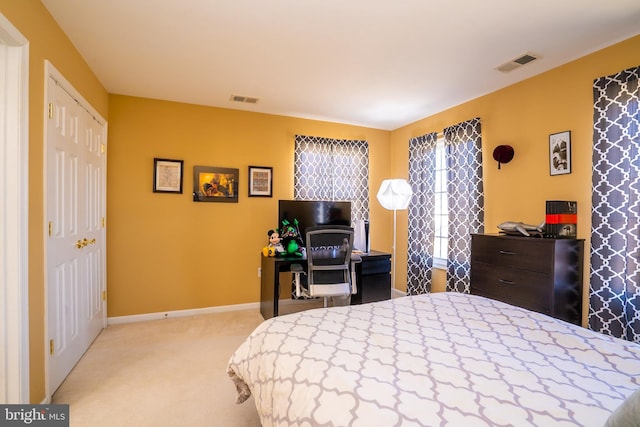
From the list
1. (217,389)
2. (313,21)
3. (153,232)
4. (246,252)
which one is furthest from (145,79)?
(217,389)

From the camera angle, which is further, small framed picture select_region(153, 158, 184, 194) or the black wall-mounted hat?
small framed picture select_region(153, 158, 184, 194)

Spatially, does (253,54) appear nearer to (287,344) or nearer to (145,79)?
(145,79)

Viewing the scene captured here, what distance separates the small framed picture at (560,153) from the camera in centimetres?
264

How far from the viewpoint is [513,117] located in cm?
310

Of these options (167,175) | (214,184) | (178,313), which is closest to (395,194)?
(214,184)

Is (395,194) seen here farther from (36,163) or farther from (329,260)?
(36,163)

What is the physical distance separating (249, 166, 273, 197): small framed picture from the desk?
0.84 m

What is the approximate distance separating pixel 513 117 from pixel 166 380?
3791 millimetres

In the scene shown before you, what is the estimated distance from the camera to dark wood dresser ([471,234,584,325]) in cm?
237

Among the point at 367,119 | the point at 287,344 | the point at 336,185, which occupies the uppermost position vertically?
the point at 367,119

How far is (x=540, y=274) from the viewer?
242 cm

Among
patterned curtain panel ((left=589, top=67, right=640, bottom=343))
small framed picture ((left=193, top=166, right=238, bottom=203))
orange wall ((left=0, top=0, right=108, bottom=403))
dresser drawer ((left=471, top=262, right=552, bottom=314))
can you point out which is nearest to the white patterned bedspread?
dresser drawer ((left=471, top=262, right=552, bottom=314))

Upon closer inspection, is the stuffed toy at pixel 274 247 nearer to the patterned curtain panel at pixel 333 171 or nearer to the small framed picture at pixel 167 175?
the patterned curtain panel at pixel 333 171

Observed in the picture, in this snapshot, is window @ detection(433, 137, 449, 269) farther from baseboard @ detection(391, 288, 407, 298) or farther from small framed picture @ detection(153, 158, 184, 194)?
small framed picture @ detection(153, 158, 184, 194)
